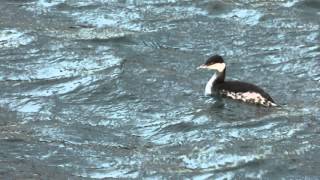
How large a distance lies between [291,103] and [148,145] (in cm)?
264

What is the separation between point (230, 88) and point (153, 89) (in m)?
1.11

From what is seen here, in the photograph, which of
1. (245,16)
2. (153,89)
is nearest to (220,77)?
(153,89)

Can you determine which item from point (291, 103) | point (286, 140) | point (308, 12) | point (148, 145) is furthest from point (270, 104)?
point (308, 12)

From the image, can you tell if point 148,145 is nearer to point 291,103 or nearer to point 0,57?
point 291,103

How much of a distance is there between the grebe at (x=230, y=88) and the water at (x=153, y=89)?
133mm

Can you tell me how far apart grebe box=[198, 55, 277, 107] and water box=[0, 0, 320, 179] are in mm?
133

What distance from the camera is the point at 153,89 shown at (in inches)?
534

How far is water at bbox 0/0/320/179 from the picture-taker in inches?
419

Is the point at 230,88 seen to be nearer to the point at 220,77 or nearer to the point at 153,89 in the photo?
the point at 220,77

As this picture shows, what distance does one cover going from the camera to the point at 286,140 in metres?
11.4

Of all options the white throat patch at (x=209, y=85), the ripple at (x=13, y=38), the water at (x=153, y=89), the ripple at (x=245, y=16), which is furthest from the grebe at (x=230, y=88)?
the ripple at (x=13, y=38)

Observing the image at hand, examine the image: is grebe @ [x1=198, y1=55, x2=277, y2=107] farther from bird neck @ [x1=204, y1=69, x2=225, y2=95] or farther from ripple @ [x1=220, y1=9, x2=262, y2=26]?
ripple @ [x1=220, y1=9, x2=262, y2=26]

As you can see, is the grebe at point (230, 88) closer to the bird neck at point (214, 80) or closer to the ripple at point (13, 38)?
the bird neck at point (214, 80)

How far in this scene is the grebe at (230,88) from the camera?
12797mm
